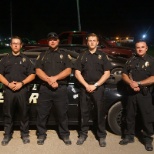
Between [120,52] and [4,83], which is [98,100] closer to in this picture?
[4,83]

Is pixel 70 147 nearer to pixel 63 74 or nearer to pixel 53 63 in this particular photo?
pixel 63 74

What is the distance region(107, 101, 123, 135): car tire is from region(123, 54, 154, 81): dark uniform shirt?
1.97 feet

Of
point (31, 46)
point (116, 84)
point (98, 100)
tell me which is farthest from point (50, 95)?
point (31, 46)

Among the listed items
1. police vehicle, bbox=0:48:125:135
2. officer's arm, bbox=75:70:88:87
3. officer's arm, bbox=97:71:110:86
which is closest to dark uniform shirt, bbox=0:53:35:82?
police vehicle, bbox=0:48:125:135

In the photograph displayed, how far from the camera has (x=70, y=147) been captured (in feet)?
13.4

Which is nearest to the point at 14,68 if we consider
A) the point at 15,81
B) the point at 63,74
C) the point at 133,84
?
the point at 15,81

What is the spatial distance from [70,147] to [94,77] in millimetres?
1076

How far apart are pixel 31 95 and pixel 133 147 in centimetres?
173

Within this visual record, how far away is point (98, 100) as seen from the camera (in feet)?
13.5

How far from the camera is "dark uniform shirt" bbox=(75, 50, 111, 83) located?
13.5 ft

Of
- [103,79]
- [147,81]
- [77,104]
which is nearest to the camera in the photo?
[147,81]

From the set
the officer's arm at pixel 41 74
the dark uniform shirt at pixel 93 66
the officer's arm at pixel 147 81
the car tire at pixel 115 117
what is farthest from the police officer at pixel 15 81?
the officer's arm at pixel 147 81

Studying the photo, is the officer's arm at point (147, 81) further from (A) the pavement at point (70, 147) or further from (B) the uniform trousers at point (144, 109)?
(A) the pavement at point (70, 147)

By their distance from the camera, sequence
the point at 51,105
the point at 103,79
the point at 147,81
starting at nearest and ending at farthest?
the point at 147,81
the point at 103,79
the point at 51,105
